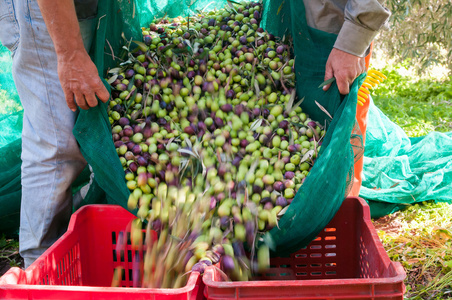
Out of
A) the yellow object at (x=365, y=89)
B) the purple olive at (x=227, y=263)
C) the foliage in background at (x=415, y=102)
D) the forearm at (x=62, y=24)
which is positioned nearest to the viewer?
the purple olive at (x=227, y=263)

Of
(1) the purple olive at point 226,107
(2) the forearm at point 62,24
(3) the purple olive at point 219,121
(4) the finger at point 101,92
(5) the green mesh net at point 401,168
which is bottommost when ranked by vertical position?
(5) the green mesh net at point 401,168

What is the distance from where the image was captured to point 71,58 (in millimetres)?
1786

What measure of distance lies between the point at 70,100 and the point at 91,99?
0.40ft

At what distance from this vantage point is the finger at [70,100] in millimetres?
1845

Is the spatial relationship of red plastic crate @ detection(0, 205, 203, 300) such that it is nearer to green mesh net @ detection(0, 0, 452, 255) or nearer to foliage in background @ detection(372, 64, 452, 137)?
green mesh net @ detection(0, 0, 452, 255)

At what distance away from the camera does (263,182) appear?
1858 mm

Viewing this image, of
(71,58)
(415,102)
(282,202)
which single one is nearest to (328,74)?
(282,202)

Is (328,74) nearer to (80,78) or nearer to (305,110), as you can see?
(305,110)

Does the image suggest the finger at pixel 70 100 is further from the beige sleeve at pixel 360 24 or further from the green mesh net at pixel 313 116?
the beige sleeve at pixel 360 24

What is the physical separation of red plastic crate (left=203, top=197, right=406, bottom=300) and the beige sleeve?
66 centimetres

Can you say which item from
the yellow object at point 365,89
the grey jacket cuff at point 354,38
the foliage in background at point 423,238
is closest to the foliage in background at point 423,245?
the foliage in background at point 423,238

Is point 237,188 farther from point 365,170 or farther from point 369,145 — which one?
point 369,145

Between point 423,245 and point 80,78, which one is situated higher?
point 80,78

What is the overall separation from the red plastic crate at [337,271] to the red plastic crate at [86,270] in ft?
0.62
